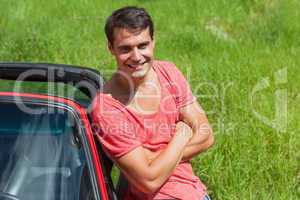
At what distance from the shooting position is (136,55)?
92.7 inches

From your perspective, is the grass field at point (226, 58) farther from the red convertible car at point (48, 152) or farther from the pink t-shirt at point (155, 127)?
the red convertible car at point (48, 152)

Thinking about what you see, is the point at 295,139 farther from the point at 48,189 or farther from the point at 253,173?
the point at 48,189

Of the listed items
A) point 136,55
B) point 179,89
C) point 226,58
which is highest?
point 136,55

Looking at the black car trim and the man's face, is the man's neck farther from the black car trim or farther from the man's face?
the black car trim

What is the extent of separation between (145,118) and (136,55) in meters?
0.25

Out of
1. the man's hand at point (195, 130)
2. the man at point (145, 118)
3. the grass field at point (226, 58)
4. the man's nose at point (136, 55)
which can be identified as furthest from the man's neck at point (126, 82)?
the grass field at point (226, 58)

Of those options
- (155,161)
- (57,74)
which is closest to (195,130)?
(155,161)

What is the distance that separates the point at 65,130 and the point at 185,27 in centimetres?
581

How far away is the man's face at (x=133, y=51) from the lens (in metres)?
2.34

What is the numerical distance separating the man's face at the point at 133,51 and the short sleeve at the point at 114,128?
0.15m

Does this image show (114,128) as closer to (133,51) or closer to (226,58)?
(133,51)

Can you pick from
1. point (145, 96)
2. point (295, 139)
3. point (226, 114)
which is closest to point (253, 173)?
point (295, 139)

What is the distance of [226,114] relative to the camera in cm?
527

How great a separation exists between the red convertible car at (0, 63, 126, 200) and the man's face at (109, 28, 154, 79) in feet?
0.83
